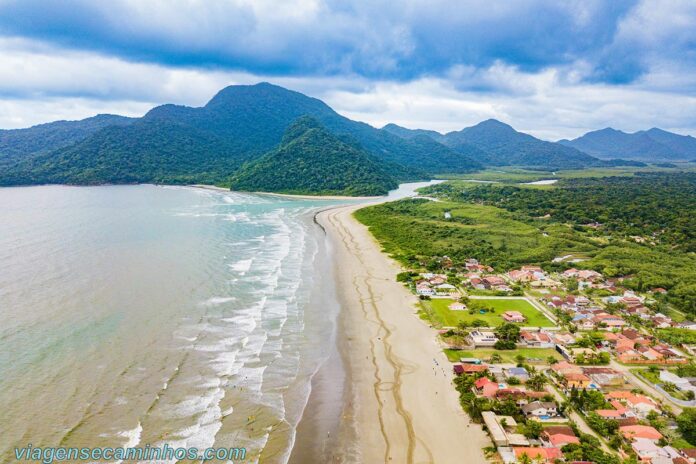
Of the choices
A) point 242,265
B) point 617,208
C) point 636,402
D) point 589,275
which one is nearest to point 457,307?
point 636,402

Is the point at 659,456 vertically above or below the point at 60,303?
below

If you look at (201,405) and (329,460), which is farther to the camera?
(201,405)

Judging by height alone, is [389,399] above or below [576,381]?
below

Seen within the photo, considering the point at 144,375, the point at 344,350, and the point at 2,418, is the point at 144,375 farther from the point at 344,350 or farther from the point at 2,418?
the point at 344,350

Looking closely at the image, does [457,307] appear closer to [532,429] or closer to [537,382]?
[537,382]

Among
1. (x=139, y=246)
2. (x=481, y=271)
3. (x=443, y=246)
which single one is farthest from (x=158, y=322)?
(x=443, y=246)

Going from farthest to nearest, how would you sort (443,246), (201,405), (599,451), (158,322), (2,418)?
(443,246), (158,322), (201,405), (2,418), (599,451)

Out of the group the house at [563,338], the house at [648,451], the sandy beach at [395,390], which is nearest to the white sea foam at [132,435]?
the sandy beach at [395,390]

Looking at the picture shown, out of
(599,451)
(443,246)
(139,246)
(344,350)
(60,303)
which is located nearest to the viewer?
(599,451)
